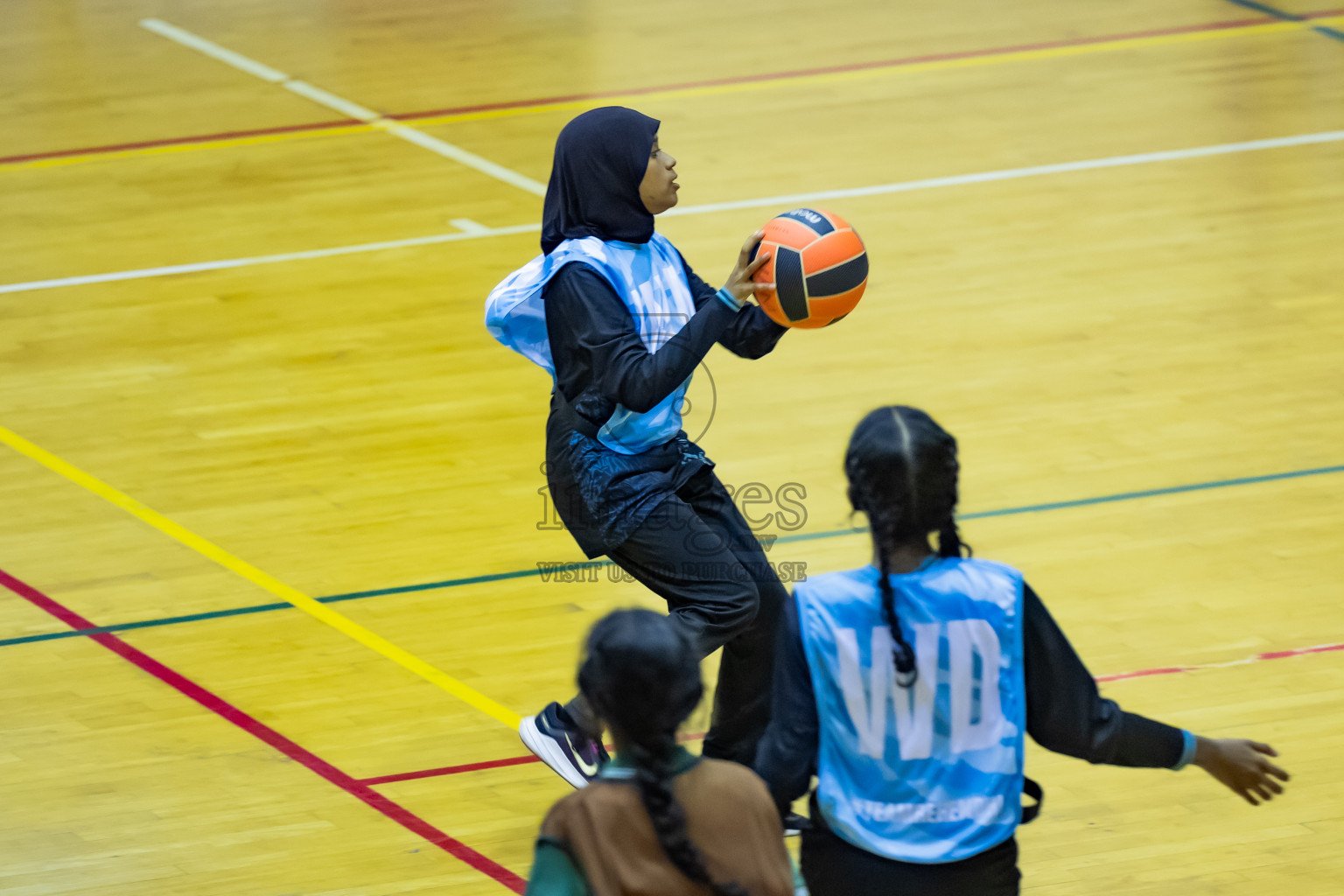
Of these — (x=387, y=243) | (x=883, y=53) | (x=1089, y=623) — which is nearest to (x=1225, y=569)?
(x=1089, y=623)

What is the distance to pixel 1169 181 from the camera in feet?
29.9

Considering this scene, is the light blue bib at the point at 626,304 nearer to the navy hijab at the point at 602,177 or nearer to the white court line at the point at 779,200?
the navy hijab at the point at 602,177

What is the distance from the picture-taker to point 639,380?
379 cm

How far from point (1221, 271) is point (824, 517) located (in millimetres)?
2976

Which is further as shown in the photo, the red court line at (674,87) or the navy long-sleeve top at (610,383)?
the red court line at (674,87)

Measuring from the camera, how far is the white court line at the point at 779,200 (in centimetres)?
827

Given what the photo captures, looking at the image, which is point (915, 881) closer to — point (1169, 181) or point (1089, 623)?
point (1089, 623)

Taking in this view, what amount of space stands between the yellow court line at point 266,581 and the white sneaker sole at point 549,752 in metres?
0.46

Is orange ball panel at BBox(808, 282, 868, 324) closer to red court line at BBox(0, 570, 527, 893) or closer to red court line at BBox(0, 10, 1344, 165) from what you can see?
red court line at BBox(0, 570, 527, 893)

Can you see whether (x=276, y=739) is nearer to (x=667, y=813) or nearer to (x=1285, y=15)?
(x=667, y=813)

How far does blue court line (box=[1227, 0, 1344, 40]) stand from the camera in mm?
11633

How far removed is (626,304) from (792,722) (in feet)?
5.01

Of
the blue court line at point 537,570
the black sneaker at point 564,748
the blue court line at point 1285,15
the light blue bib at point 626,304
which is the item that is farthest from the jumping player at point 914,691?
the blue court line at point 1285,15

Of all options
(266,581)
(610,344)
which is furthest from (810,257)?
(266,581)
